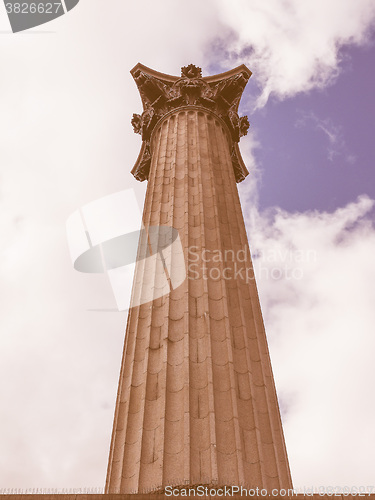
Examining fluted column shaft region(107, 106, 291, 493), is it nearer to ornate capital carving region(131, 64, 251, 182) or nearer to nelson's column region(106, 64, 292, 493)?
nelson's column region(106, 64, 292, 493)

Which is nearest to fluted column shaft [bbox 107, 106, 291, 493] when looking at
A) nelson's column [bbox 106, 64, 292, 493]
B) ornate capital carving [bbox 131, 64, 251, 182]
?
nelson's column [bbox 106, 64, 292, 493]

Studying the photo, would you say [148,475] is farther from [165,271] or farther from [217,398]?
[165,271]

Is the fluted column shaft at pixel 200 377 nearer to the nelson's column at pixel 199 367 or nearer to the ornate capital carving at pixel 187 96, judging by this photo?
the nelson's column at pixel 199 367

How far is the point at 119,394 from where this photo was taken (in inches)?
531

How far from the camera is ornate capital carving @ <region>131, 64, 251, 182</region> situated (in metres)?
26.9

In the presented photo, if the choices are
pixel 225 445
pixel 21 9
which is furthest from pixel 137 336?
pixel 21 9

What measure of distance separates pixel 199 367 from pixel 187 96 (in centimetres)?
1669

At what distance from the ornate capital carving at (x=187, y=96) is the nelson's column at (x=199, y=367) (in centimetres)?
597

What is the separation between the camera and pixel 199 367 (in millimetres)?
13047

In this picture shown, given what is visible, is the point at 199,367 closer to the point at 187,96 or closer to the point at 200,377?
the point at 200,377

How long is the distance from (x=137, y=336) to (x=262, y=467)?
4713 millimetres

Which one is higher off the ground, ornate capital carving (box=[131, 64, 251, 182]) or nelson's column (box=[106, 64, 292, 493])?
ornate capital carving (box=[131, 64, 251, 182])

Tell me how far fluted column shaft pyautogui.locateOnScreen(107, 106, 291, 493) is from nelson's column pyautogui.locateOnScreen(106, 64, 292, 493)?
25 millimetres

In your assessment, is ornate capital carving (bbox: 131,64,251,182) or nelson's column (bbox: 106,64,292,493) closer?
nelson's column (bbox: 106,64,292,493)
